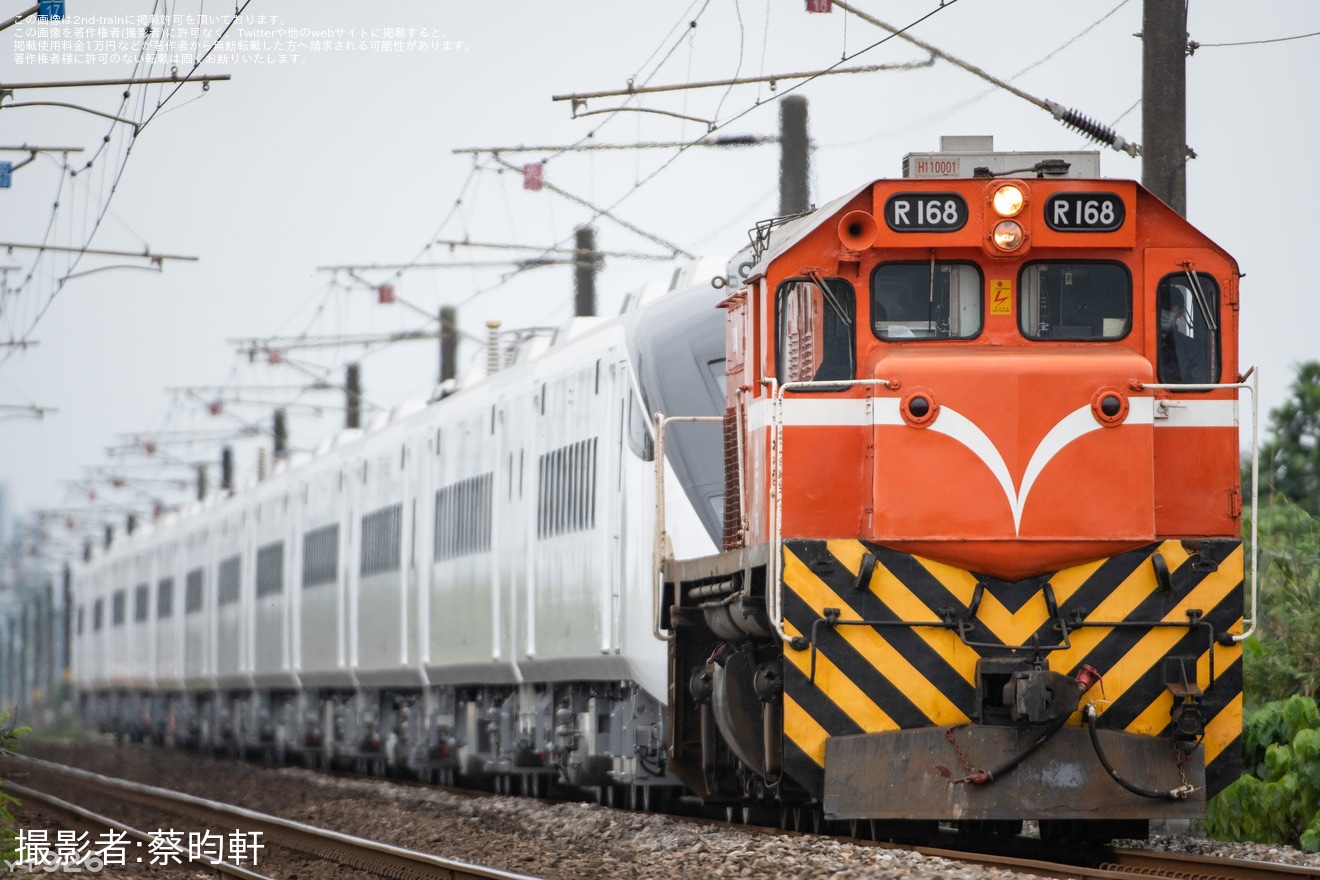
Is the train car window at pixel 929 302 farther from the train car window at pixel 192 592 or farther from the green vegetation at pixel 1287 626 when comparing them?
the train car window at pixel 192 592

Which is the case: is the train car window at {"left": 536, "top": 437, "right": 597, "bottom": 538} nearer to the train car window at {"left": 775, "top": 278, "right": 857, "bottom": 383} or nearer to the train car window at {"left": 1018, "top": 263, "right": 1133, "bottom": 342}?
the train car window at {"left": 775, "top": 278, "right": 857, "bottom": 383}

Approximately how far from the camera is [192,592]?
38.5m

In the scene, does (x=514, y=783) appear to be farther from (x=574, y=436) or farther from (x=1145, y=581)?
(x=1145, y=581)

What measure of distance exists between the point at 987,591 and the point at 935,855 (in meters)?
1.41

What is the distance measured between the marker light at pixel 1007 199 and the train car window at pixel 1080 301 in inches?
13.6

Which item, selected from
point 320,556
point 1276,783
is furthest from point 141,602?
point 1276,783

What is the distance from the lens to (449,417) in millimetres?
20906

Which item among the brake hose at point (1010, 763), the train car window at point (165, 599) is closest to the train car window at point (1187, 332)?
the brake hose at point (1010, 763)

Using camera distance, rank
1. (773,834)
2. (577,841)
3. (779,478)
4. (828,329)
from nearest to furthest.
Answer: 1. (779,478)
2. (828,329)
3. (773,834)
4. (577,841)

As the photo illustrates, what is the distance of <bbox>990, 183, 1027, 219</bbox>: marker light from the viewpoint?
9.88 metres

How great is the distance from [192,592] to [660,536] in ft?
91.2

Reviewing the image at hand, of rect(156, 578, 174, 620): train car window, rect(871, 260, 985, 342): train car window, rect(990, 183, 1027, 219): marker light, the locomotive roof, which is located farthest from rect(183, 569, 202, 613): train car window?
rect(990, 183, 1027, 219): marker light

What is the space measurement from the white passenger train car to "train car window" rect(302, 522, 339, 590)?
0.20 feet

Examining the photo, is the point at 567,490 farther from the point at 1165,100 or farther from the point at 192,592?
the point at 192,592
